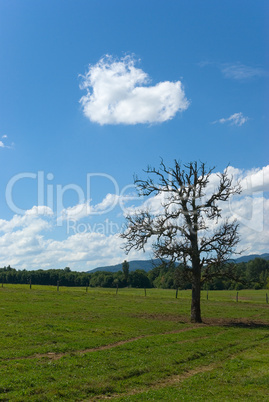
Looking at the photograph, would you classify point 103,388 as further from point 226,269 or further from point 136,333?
point 226,269

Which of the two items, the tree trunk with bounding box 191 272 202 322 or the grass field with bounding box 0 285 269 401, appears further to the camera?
the tree trunk with bounding box 191 272 202 322

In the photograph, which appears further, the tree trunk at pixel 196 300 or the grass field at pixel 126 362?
the tree trunk at pixel 196 300

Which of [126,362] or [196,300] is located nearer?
[126,362]

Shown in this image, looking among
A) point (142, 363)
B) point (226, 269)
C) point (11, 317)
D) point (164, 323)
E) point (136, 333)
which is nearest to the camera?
point (142, 363)

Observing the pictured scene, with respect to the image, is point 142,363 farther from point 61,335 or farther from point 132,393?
point 61,335

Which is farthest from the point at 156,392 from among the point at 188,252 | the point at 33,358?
the point at 188,252

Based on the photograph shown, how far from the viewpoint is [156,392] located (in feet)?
39.7

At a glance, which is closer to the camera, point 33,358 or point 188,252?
point 33,358

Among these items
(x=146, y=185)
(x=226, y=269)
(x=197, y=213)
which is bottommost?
(x=226, y=269)

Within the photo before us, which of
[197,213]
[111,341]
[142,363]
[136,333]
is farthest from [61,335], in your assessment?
[197,213]

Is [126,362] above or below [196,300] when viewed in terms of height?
below

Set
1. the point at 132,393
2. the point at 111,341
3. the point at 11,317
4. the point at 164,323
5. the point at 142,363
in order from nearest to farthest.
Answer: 1. the point at 132,393
2. the point at 142,363
3. the point at 111,341
4. the point at 11,317
5. the point at 164,323

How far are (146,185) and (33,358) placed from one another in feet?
70.6

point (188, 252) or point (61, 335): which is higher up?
point (188, 252)
